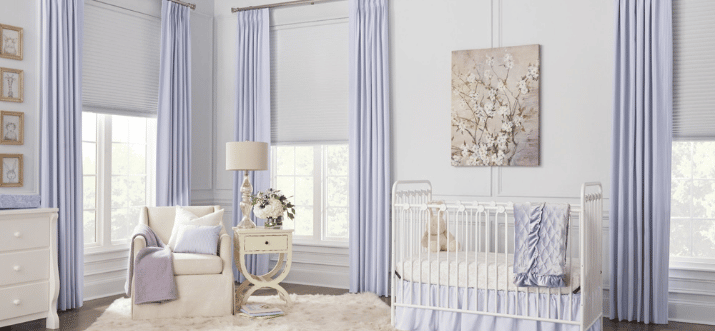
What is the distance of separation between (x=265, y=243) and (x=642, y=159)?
2639 millimetres

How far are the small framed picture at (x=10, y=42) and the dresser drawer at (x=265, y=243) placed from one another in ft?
6.49

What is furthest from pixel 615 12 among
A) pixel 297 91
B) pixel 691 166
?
pixel 297 91

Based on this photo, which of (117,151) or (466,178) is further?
(117,151)

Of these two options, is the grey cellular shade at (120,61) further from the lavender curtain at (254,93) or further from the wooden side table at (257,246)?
the wooden side table at (257,246)

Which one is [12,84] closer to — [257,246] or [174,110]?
[174,110]

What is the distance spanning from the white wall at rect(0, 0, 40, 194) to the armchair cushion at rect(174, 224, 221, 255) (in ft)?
3.43

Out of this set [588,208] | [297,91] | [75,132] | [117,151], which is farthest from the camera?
[297,91]

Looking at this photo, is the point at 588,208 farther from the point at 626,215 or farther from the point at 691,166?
the point at 691,166

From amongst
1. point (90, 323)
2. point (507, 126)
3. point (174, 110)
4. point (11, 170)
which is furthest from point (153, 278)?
point (507, 126)

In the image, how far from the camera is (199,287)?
164 inches

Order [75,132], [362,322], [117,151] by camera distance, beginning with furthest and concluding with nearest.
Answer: [117,151]
[75,132]
[362,322]

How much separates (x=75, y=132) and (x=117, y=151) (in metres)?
0.68

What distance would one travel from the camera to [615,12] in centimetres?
428

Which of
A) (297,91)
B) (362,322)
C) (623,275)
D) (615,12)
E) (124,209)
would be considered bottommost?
(362,322)
